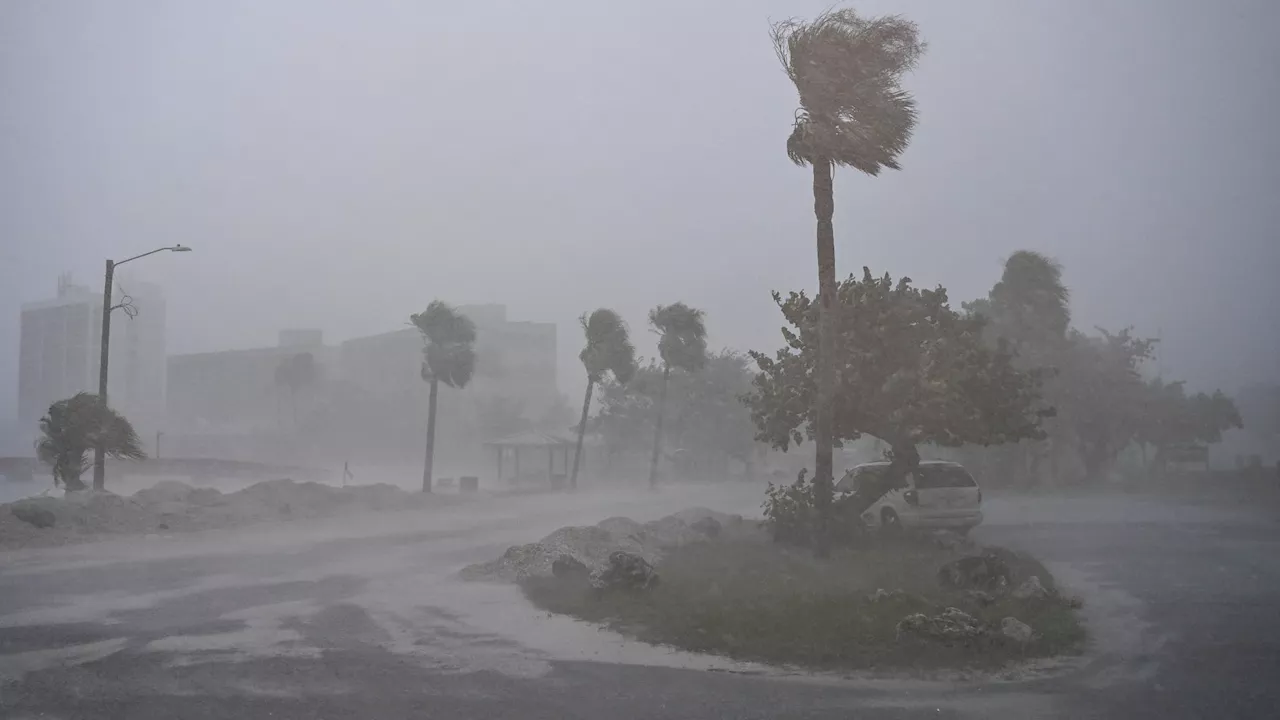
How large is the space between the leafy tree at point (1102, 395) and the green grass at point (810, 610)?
1139 inches

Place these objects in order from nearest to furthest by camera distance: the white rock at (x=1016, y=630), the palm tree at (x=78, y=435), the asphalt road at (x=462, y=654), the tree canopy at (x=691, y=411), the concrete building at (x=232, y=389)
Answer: the asphalt road at (x=462, y=654), the white rock at (x=1016, y=630), the palm tree at (x=78, y=435), the tree canopy at (x=691, y=411), the concrete building at (x=232, y=389)

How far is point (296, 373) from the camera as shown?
3816 inches

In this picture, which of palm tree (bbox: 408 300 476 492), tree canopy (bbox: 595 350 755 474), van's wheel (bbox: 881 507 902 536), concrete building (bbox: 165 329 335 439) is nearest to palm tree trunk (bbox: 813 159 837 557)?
van's wheel (bbox: 881 507 902 536)

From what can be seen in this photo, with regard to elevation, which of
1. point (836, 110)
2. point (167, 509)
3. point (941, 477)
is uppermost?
point (836, 110)

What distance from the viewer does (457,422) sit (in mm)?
95625

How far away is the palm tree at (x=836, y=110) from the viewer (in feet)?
52.0

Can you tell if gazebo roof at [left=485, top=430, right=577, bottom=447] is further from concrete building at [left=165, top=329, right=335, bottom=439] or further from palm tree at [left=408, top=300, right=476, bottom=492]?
concrete building at [left=165, top=329, right=335, bottom=439]

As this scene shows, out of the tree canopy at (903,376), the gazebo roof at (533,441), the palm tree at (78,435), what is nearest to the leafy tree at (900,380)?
the tree canopy at (903,376)

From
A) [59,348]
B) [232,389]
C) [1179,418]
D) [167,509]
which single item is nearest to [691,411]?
[1179,418]

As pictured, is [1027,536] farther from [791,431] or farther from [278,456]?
[278,456]

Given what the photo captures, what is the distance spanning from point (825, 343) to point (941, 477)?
5.23 meters

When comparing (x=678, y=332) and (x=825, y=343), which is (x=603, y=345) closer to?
(x=678, y=332)

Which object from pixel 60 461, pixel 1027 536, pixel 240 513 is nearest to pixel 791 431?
pixel 1027 536

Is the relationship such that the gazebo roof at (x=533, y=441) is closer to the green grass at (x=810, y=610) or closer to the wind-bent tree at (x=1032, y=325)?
the wind-bent tree at (x=1032, y=325)
